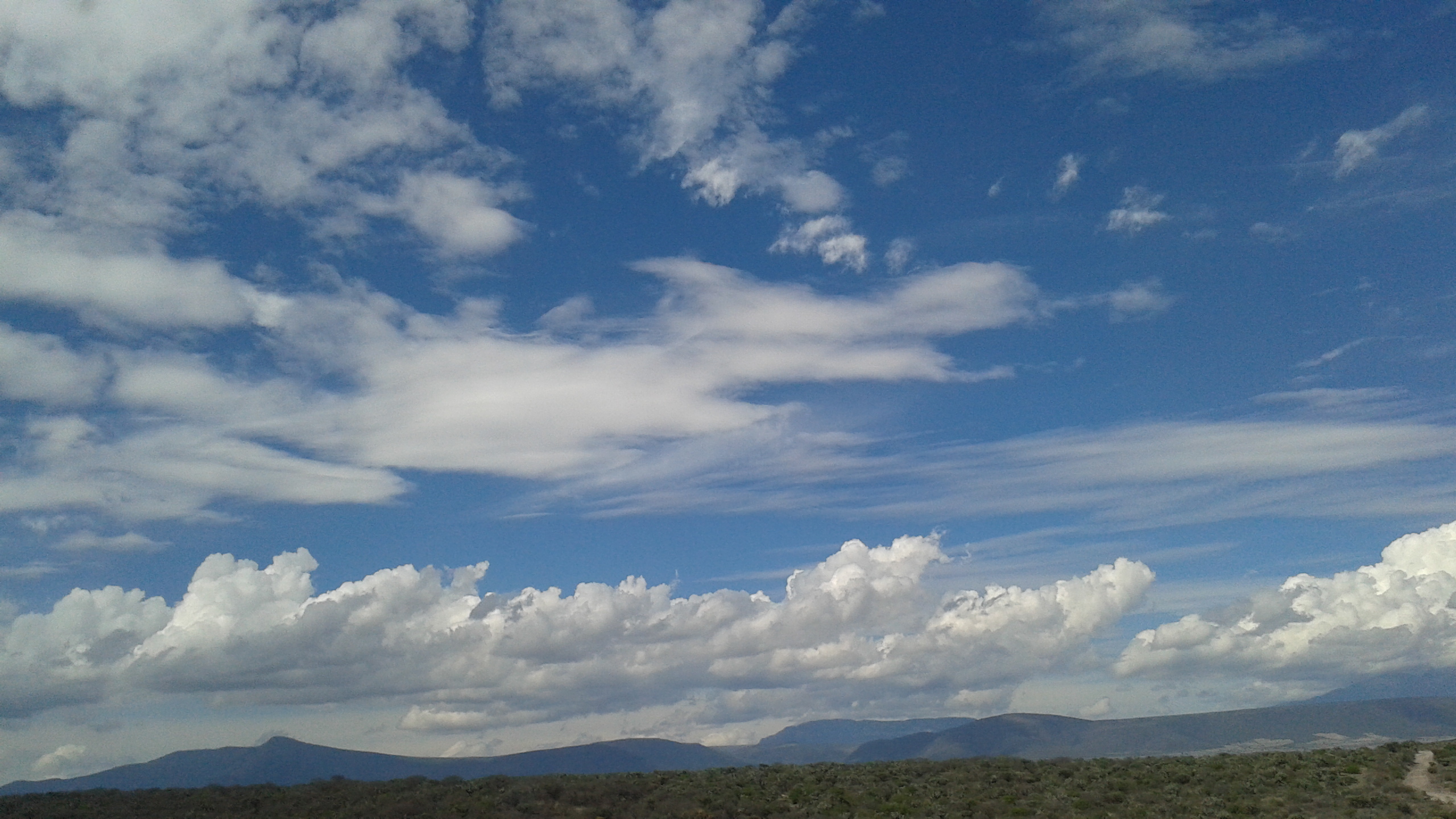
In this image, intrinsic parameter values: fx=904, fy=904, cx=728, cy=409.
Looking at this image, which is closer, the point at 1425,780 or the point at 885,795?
the point at 1425,780

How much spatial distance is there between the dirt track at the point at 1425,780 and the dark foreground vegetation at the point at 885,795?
67 centimetres

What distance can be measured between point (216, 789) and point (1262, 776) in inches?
3290

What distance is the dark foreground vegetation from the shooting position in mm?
61844

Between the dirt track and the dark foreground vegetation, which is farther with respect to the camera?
the dark foreground vegetation

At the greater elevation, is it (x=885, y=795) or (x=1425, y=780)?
(x=885, y=795)

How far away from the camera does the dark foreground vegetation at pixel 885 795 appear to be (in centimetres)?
6184

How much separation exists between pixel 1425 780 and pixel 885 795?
38.7 m

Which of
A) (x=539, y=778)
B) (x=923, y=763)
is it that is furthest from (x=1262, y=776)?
(x=539, y=778)

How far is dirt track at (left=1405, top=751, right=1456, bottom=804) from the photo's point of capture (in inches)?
2386

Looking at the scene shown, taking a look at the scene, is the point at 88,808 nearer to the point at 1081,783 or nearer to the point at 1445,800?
the point at 1081,783

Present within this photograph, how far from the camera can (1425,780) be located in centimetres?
6531

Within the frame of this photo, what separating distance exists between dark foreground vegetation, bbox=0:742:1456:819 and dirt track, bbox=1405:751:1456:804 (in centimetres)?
67

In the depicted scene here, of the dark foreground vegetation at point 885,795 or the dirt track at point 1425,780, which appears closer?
the dirt track at point 1425,780

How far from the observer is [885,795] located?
2687 inches
